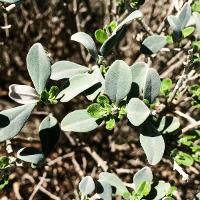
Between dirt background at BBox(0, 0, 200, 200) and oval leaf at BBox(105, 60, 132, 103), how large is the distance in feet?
2.88

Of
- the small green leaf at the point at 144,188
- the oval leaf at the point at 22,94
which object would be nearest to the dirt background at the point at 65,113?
the small green leaf at the point at 144,188

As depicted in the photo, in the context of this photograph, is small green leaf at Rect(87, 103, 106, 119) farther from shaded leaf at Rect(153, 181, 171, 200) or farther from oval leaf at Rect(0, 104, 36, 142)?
shaded leaf at Rect(153, 181, 171, 200)

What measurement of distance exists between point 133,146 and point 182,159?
688 mm

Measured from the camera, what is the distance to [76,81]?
1202mm

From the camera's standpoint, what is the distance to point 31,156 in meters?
1.22

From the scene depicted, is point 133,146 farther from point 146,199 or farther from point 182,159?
point 146,199

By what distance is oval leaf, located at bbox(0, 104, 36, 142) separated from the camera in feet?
3.72

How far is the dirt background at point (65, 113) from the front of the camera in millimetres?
2125

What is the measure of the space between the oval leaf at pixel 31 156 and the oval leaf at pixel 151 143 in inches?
12.6

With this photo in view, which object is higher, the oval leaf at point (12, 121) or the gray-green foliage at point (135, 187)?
the oval leaf at point (12, 121)

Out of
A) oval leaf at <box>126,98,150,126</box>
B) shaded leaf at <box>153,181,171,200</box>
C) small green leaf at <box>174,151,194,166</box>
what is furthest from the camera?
small green leaf at <box>174,151,194,166</box>

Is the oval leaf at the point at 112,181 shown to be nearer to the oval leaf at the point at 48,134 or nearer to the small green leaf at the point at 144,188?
the small green leaf at the point at 144,188

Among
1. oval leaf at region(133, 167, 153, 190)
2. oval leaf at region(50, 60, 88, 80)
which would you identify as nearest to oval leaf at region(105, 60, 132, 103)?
oval leaf at region(50, 60, 88, 80)

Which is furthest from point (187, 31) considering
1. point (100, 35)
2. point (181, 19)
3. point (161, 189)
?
point (161, 189)
